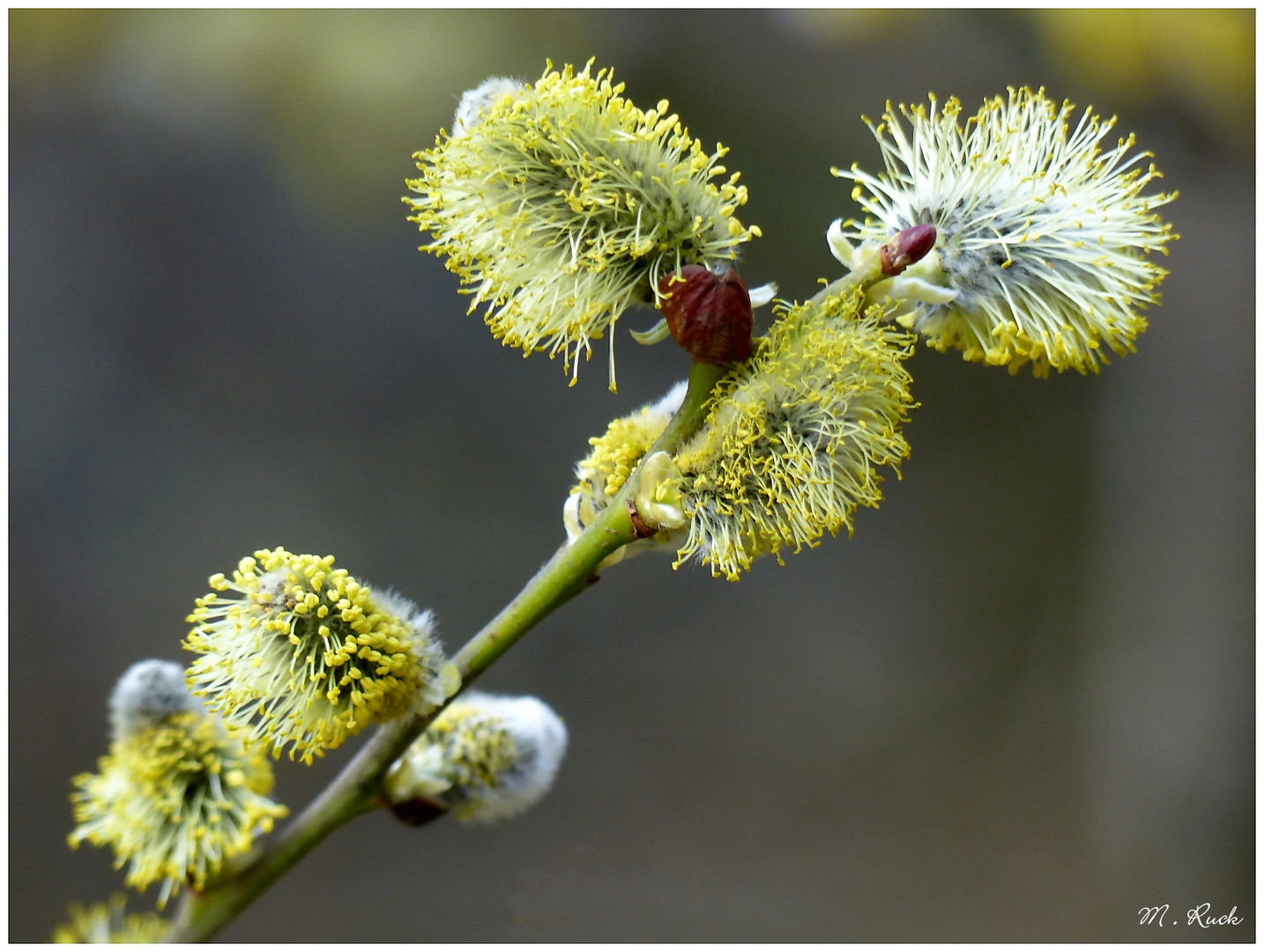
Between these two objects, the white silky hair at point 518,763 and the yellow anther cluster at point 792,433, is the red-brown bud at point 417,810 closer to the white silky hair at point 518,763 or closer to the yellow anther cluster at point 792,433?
the white silky hair at point 518,763

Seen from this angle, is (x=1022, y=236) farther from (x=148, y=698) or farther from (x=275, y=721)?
(x=148, y=698)

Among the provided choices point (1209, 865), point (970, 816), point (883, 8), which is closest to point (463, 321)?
point (883, 8)
